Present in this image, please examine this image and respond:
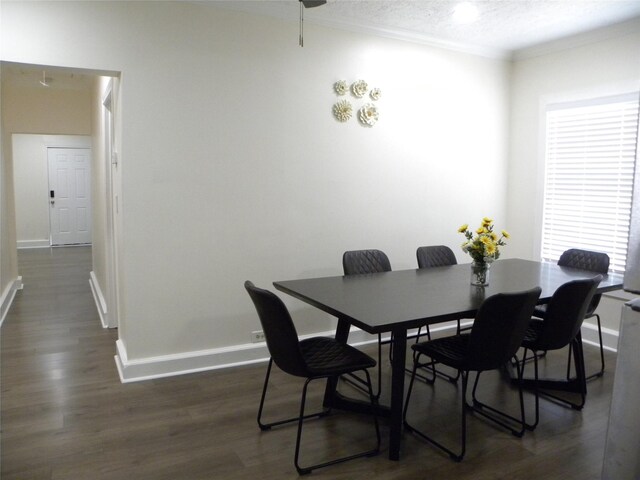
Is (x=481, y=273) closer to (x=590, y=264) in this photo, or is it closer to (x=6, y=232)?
(x=590, y=264)

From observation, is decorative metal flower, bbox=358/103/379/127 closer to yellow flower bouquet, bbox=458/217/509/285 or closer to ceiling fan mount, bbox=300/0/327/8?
ceiling fan mount, bbox=300/0/327/8

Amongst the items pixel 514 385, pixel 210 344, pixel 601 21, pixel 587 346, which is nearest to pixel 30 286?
pixel 210 344

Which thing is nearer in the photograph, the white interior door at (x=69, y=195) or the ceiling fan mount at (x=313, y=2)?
the ceiling fan mount at (x=313, y=2)

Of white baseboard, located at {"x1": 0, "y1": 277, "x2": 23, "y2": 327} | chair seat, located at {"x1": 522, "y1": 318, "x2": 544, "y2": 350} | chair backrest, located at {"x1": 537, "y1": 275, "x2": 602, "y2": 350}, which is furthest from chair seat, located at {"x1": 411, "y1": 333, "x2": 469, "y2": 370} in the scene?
white baseboard, located at {"x1": 0, "y1": 277, "x2": 23, "y2": 327}

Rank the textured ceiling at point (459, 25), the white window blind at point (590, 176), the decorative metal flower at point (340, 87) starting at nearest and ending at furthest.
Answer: the textured ceiling at point (459, 25)
the decorative metal flower at point (340, 87)
the white window blind at point (590, 176)

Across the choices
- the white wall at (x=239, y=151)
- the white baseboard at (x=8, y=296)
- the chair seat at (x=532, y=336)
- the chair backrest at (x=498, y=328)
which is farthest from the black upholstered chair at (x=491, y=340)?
the white baseboard at (x=8, y=296)

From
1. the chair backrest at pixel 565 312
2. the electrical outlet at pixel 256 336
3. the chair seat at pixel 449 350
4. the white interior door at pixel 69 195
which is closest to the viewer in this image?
the chair seat at pixel 449 350

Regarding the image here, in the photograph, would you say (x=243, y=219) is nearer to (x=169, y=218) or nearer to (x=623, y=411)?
(x=169, y=218)

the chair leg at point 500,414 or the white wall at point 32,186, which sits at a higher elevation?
the white wall at point 32,186

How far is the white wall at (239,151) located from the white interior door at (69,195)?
7.72m

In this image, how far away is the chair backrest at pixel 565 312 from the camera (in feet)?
8.96

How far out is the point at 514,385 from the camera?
345 centimetres

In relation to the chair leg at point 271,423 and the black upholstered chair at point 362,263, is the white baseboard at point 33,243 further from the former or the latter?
the chair leg at point 271,423

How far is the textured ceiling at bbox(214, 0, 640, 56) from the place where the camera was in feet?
11.9
